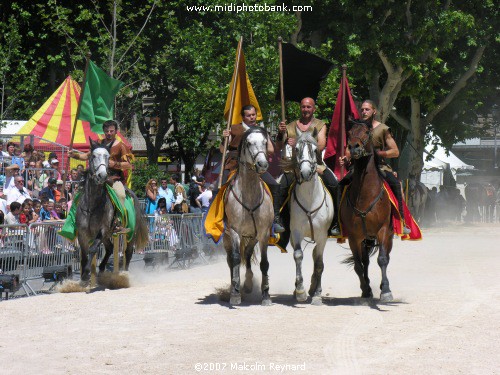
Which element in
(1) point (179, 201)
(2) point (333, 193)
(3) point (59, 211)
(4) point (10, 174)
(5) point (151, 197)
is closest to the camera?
(2) point (333, 193)

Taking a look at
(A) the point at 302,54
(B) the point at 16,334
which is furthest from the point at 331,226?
(B) the point at 16,334

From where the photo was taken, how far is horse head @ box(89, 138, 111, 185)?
1582 cm

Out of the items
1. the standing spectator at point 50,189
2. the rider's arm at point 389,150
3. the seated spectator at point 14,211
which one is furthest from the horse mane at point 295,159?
the standing spectator at point 50,189

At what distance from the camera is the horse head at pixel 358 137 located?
1370cm

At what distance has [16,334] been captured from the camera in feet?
38.4

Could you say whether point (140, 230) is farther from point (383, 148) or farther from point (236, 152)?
point (383, 148)

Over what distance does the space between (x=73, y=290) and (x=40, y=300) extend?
151 cm

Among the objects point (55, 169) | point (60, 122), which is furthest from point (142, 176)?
point (55, 169)

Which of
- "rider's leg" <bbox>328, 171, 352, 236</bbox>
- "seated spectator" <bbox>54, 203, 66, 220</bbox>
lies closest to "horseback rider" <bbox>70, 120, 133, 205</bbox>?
"seated spectator" <bbox>54, 203, 66, 220</bbox>

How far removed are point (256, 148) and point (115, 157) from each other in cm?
435

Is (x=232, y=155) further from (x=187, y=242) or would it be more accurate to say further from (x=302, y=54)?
(x=187, y=242)

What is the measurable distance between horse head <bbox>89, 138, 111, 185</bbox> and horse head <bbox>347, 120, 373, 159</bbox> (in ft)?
13.0

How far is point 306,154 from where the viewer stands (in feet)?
44.9

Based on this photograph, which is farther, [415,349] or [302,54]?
[302,54]
